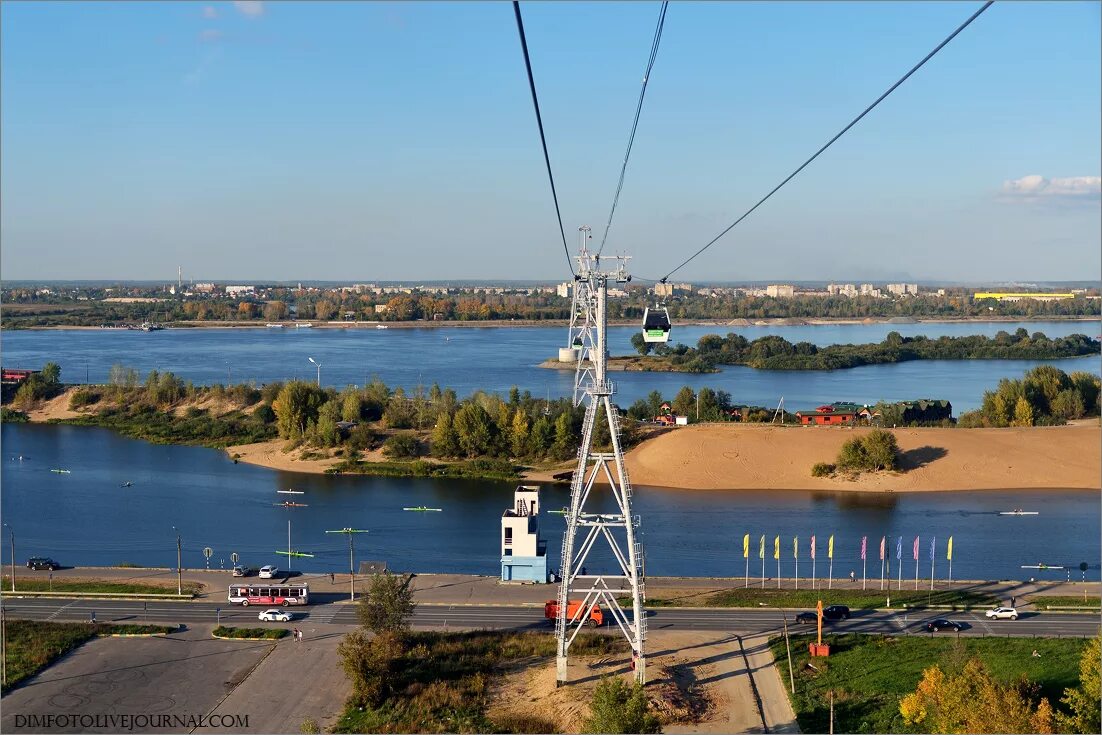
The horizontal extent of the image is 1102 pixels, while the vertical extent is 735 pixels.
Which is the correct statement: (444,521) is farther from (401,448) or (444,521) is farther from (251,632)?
(251,632)

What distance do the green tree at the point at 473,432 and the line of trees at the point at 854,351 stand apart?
16.4m

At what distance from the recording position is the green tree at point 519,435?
745 inches

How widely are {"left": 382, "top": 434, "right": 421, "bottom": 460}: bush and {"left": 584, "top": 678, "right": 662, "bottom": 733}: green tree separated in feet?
41.6

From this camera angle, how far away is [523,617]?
31.0 ft

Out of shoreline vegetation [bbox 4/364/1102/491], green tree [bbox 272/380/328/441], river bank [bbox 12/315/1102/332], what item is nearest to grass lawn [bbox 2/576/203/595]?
shoreline vegetation [bbox 4/364/1102/491]

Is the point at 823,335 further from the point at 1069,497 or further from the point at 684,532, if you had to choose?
the point at 684,532

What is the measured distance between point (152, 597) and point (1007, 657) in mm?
7252

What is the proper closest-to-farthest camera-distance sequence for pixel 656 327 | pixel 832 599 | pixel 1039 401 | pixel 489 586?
pixel 656 327, pixel 832 599, pixel 489 586, pixel 1039 401

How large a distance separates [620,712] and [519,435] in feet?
41.9

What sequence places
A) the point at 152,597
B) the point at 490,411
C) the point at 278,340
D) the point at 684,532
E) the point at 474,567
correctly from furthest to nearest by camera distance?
the point at 278,340 → the point at 490,411 → the point at 684,532 → the point at 474,567 → the point at 152,597

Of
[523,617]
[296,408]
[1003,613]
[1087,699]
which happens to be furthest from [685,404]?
[1087,699]

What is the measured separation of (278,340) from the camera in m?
47.5

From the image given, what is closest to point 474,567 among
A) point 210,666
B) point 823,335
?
point 210,666

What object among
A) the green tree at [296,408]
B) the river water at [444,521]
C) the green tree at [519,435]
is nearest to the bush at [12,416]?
the river water at [444,521]
